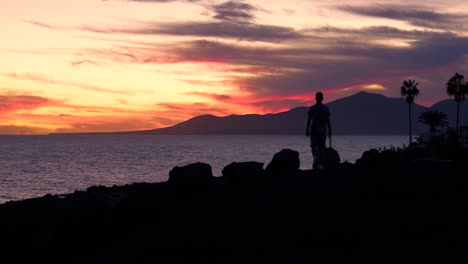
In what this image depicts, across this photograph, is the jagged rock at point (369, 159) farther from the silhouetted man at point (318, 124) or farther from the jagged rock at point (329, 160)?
the silhouetted man at point (318, 124)

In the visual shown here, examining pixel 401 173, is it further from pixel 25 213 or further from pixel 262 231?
pixel 25 213

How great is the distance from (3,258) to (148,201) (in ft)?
12.9

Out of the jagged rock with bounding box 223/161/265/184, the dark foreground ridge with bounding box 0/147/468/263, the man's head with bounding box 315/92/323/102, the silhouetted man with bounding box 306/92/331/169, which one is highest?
the man's head with bounding box 315/92/323/102

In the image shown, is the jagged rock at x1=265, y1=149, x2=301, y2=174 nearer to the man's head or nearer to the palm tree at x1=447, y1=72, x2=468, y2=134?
the man's head

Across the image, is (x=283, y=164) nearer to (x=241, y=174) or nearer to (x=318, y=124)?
(x=318, y=124)

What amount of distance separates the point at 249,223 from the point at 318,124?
9.21 metres

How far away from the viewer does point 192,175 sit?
15070mm

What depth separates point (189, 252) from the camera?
984cm

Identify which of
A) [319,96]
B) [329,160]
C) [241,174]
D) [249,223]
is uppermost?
[319,96]

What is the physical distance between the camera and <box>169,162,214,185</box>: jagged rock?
15.0m

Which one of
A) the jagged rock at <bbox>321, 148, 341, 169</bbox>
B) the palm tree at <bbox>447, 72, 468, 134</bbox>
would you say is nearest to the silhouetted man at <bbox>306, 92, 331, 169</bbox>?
the jagged rock at <bbox>321, 148, 341, 169</bbox>

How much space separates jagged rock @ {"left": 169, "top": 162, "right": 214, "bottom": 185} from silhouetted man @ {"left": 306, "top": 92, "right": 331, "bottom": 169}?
18.3 feet

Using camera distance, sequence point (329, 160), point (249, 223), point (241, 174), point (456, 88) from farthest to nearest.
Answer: point (456, 88) < point (329, 160) < point (241, 174) < point (249, 223)

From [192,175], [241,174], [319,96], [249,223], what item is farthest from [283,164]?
[249,223]
